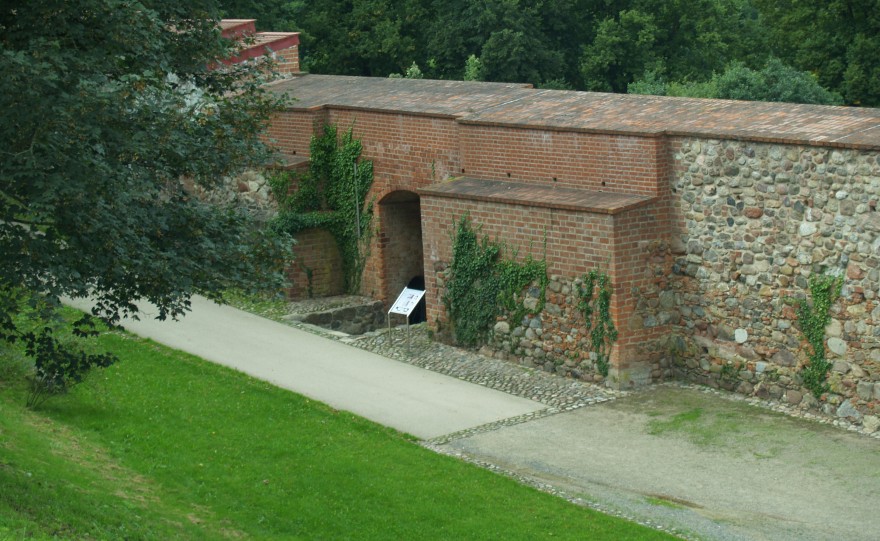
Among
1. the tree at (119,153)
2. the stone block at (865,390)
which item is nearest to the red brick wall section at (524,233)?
the stone block at (865,390)

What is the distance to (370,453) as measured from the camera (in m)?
→ 13.9

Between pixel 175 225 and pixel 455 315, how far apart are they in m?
7.80

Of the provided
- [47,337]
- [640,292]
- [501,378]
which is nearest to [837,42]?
[640,292]

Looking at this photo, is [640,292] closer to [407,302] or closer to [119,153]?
[407,302]

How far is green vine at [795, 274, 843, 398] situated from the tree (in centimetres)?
627

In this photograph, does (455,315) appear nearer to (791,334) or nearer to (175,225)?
(791,334)

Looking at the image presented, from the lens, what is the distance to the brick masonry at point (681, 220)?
574 inches

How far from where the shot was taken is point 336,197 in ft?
70.9

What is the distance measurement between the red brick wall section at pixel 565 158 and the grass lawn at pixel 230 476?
14.7ft

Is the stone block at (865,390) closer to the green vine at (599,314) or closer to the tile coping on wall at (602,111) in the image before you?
the tile coping on wall at (602,111)

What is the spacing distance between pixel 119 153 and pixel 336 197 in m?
11.6

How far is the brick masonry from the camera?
47.8ft

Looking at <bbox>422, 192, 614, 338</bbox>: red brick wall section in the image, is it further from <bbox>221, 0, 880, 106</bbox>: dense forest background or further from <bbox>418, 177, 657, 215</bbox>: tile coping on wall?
<bbox>221, 0, 880, 106</bbox>: dense forest background

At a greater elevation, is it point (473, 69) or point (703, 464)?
point (473, 69)
